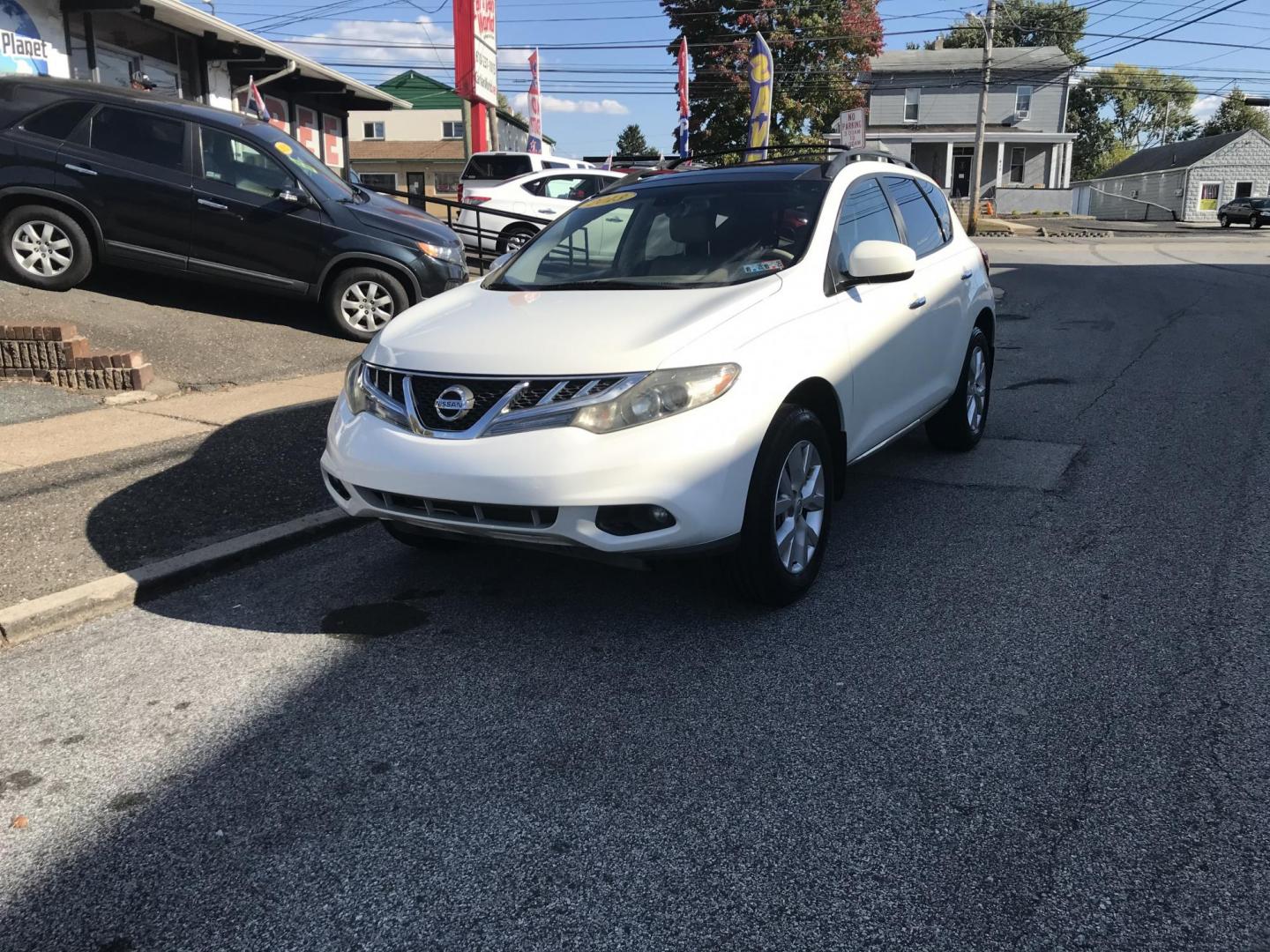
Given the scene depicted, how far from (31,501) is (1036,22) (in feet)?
280

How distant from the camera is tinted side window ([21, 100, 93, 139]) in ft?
31.0

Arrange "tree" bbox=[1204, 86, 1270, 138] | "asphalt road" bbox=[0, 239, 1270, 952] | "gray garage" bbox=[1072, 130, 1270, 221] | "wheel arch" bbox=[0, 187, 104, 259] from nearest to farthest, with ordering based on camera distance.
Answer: "asphalt road" bbox=[0, 239, 1270, 952] < "wheel arch" bbox=[0, 187, 104, 259] < "gray garage" bbox=[1072, 130, 1270, 221] < "tree" bbox=[1204, 86, 1270, 138]

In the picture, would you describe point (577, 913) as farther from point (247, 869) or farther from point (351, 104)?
point (351, 104)

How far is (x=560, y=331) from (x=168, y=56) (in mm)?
14702

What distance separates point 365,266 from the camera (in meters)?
9.97

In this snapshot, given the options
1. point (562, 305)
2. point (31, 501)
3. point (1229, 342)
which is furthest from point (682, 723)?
point (1229, 342)

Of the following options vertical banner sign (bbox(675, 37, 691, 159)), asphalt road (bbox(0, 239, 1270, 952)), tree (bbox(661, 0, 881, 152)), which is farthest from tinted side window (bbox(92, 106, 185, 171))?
tree (bbox(661, 0, 881, 152))

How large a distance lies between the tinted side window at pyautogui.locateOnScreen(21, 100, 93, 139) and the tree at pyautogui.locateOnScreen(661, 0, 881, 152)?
3212 centimetres

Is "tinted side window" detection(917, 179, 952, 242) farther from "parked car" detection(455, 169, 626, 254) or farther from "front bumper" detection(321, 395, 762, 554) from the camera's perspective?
"parked car" detection(455, 169, 626, 254)

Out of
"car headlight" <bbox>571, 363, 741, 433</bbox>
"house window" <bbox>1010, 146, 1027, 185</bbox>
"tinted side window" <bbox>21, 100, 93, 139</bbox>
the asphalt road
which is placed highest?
"house window" <bbox>1010, 146, 1027, 185</bbox>

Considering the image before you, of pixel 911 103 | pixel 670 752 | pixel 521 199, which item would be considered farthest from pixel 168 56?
pixel 911 103

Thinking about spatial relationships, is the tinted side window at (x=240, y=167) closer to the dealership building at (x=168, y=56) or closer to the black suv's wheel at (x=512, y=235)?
the dealership building at (x=168, y=56)

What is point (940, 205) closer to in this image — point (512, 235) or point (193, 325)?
point (193, 325)

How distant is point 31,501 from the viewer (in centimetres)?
528
